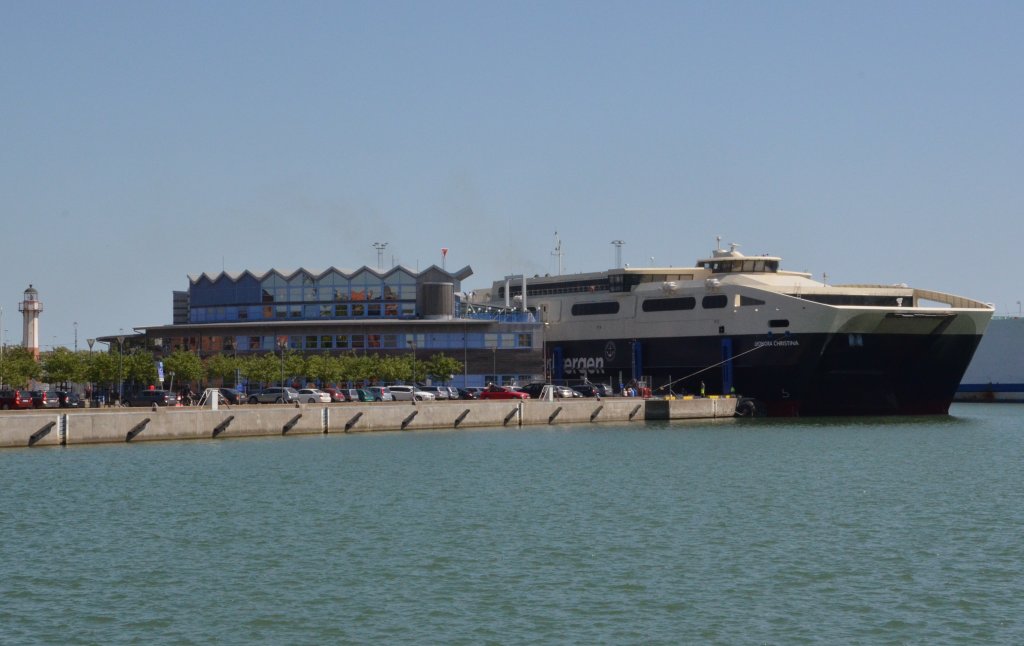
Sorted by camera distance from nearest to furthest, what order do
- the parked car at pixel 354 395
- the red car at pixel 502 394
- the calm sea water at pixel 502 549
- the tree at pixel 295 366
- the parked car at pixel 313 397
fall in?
the calm sea water at pixel 502 549 < the parked car at pixel 313 397 < the parked car at pixel 354 395 < the red car at pixel 502 394 < the tree at pixel 295 366

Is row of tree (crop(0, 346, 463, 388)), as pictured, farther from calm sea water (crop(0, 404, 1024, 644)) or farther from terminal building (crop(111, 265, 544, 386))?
calm sea water (crop(0, 404, 1024, 644))

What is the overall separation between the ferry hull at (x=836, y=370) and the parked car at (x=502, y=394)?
1658cm

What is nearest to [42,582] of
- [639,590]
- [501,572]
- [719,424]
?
[501,572]

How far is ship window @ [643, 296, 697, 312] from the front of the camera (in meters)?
107

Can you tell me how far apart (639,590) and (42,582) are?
1350 cm

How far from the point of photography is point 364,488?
48.0m

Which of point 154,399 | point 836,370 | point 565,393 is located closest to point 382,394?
point 565,393

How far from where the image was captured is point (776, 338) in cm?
9981

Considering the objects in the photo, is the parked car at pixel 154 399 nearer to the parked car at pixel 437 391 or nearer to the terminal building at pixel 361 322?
the parked car at pixel 437 391

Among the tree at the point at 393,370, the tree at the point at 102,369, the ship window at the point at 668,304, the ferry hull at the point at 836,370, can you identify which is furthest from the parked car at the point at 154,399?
the ferry hull at the point at 836,370

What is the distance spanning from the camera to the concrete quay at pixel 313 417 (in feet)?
202

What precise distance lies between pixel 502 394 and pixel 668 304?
765 inches

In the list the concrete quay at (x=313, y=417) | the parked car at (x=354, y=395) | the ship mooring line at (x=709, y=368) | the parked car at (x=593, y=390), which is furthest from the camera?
the parked car at (x=593, y=390)

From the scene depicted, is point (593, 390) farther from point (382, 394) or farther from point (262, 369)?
point (262, 369)
